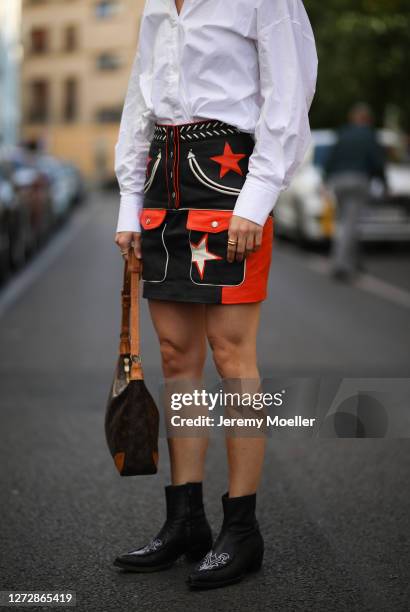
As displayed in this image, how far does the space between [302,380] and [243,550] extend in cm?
50

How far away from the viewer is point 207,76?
286cm

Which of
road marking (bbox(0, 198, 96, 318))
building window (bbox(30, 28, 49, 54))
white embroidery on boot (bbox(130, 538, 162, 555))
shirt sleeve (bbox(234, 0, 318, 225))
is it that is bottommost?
road marking (bbox(0, 198, 96, 318))

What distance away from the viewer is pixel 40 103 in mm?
43594

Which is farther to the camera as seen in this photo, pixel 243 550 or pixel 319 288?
pixel 319 288

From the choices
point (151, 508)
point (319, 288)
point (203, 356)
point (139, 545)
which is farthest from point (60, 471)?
point (319, 288)

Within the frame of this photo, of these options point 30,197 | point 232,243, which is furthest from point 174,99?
point 30,197

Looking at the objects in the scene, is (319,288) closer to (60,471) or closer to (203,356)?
(60,471)

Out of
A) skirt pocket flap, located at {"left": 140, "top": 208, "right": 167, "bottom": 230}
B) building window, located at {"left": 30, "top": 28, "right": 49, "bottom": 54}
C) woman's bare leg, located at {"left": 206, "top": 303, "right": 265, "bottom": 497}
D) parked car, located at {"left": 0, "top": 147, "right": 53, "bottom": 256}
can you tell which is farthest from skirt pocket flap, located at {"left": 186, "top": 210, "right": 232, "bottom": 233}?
building window, located at {"left": 30, "top": 28, "right": 49, "bottom": 54}

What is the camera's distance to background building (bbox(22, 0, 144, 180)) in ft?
52.4

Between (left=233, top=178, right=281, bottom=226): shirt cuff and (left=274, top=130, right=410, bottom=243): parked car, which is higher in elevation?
(left=233, top=178, right=281, bottom=226): shirt cuff

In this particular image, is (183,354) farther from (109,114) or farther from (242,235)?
(109,114)

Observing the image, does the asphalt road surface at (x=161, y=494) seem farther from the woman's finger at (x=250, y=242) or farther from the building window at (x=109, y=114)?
the building window at (x=109, y=114)

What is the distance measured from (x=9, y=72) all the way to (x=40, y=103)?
11669 mm

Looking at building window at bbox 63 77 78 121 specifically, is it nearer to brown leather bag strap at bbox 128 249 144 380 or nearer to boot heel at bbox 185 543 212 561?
brown leather bag strap at bbox 128 249 144 380
